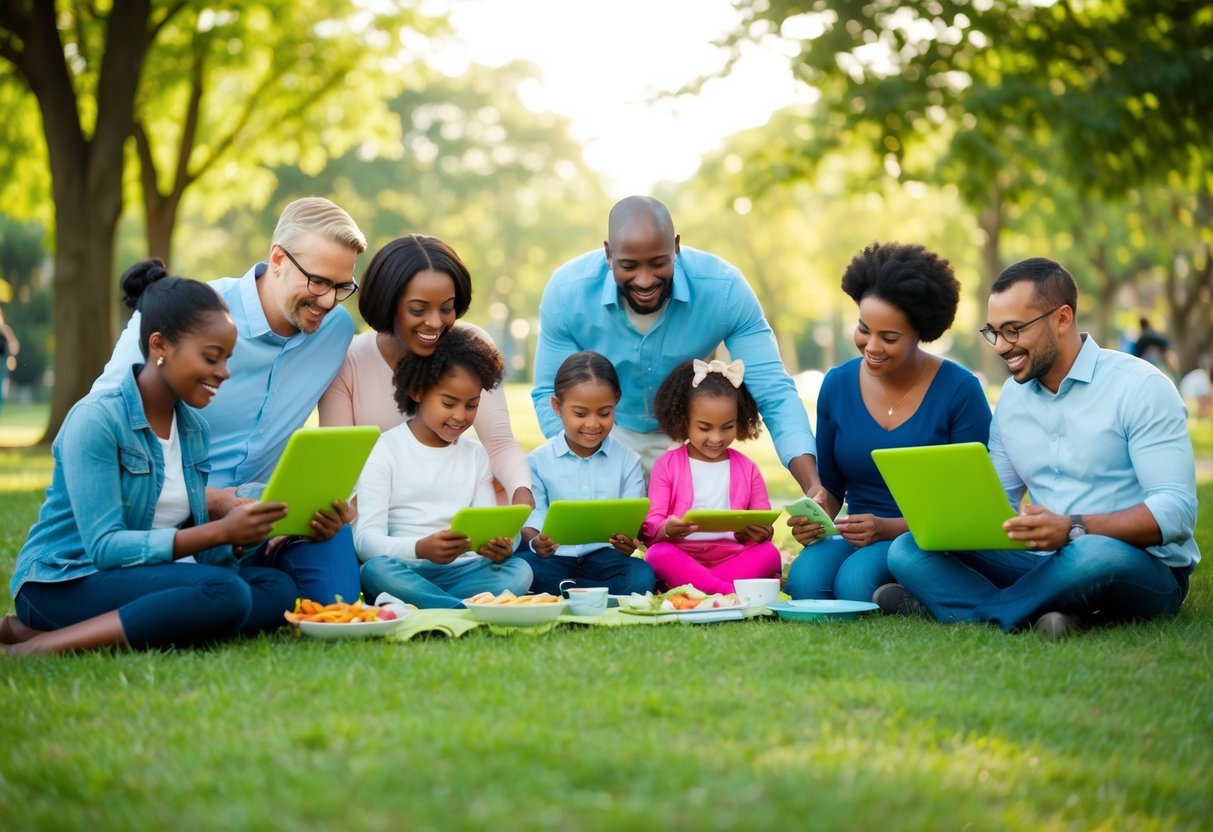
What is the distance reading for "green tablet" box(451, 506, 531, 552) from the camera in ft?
17.8

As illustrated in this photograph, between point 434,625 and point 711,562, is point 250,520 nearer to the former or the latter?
point 434,625

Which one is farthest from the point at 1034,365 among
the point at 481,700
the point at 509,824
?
the point at 509,824

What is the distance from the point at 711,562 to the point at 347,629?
227 cm

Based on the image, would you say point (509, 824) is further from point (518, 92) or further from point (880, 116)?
point (518, 92)

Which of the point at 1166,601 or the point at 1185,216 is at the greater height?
the point at 1185,216

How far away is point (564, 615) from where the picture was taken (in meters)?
5.64

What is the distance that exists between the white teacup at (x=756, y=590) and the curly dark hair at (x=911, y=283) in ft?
4.57

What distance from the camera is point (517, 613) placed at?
5297mm

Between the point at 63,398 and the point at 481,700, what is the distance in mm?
13954

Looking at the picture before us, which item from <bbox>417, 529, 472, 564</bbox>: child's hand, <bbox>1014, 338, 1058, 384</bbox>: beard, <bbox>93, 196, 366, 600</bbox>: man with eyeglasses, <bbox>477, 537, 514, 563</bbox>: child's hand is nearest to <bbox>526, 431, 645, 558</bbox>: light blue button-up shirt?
<bbox>477, 537, 514, 563</bbox>: child's hand

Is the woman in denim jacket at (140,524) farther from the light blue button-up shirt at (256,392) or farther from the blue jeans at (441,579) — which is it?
the blue jeans at (441,579)

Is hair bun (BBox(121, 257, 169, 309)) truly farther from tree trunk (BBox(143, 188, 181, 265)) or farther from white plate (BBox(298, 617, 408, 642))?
tree trunk (BBox(143, 188, 181, 265))

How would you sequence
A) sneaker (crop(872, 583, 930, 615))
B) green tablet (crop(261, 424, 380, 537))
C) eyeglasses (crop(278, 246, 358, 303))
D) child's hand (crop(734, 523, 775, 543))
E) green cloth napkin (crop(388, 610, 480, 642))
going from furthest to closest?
child's hand (crop(734, 523, 775, 543)), sneaker (crop(872, 583, 930, 615)), eyeglasses (crop(278, 246, 358, 303)), green cloth napkin (crop(388, 610, 480, 642)), green tablet (crop(261, 424, 380, 537))

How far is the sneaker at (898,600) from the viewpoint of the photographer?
5.86 metres
